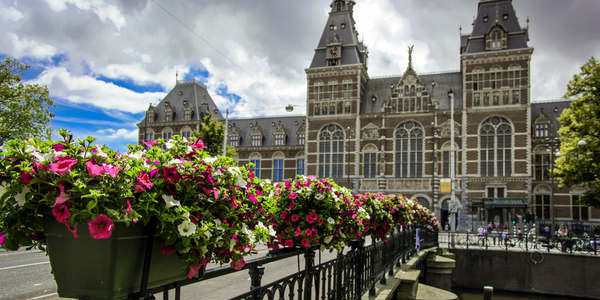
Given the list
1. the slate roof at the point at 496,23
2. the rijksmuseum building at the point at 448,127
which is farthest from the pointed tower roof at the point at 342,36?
the slate roof at the point at 496,23

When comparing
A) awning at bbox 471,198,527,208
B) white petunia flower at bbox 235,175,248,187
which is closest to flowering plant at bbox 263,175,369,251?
white petunia flower at bbox 235,175,248,187

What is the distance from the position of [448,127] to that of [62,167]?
36543 millimetres

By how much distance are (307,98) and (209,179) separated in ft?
126

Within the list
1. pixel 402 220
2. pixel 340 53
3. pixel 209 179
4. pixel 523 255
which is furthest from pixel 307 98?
pixel 209 179

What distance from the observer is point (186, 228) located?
2.06 meters

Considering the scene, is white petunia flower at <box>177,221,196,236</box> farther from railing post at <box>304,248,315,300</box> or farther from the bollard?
the bollard

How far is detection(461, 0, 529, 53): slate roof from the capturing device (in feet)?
113

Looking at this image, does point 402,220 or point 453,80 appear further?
point 453,80

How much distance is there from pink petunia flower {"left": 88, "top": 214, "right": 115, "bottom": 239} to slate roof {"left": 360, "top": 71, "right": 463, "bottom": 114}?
121 feet

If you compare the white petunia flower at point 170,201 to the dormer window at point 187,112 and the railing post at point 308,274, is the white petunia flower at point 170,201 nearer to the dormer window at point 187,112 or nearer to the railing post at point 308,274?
the railing post at point 308,274

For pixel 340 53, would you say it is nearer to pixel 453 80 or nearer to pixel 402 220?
pixel 453 80


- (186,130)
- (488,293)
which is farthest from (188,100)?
(488,293)

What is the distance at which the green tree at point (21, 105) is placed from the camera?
18.8 metres

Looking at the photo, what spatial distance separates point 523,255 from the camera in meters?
20.4
